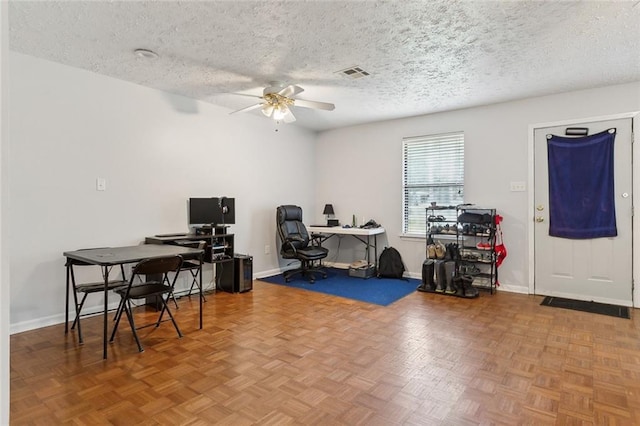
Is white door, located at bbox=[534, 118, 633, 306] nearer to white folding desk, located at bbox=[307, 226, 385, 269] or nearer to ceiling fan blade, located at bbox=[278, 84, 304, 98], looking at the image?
white folding desk, located at bbox=[307, 226, 385, 269]

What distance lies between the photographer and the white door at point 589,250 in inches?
158

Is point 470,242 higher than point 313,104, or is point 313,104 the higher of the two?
point 313,104

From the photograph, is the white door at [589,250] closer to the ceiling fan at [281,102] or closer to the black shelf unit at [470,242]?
the black shelf unit at [470,242]

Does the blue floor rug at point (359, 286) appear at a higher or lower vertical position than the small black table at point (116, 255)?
lower

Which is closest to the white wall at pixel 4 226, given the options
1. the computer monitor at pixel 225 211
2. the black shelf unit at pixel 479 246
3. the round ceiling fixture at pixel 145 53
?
the round ceiling fixture at pixel 145 53

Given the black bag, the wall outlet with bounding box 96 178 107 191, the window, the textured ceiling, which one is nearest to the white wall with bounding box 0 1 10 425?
the textured ceiling

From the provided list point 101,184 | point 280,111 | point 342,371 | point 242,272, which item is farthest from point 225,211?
point 342,371

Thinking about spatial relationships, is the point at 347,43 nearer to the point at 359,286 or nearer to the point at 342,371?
the point at 342,371

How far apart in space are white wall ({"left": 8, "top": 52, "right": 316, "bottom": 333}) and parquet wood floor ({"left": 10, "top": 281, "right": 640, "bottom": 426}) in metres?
0.82

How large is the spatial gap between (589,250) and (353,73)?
3476 mm

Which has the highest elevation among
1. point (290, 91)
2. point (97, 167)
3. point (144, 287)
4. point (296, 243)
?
point (290, 91)

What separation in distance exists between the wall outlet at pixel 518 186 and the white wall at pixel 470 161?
2.1 inches

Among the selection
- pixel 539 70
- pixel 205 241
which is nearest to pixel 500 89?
pixel 539 70

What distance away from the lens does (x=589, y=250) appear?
4.21 m
